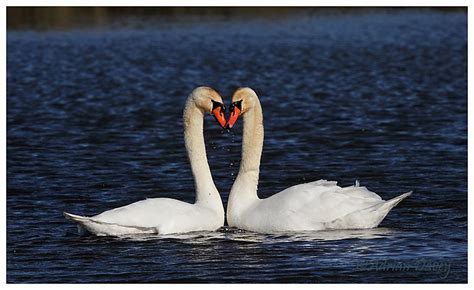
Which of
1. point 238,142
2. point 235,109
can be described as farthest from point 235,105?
point 238,142

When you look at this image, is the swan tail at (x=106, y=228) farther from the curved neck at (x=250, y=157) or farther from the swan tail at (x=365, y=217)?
the swan tail at (x=365, y=217)

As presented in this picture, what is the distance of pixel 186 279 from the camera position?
9328 millimetres

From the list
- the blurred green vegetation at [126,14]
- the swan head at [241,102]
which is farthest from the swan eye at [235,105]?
the blurred green vegetation at [126,14]

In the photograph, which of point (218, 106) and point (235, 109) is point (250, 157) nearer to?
point (235, 109)

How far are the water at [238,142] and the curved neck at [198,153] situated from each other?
24.6 inches

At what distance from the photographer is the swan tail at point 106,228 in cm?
1066

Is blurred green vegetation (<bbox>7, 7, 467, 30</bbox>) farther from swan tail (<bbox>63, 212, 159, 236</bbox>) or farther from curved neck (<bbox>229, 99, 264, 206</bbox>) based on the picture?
swan tail (<bbox>63, 212, 159, 236</bbox>)

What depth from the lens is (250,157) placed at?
470 inches

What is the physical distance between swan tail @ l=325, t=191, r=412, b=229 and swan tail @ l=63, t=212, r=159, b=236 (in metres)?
1.74

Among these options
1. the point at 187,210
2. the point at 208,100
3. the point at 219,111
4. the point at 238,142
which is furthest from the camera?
the point at 238,142

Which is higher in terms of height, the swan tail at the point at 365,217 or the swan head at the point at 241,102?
the swan head at the point at 241,102

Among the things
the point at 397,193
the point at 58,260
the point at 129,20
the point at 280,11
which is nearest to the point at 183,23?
the point at 129,20

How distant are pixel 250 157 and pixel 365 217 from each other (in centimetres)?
158

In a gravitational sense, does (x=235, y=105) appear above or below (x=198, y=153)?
above
